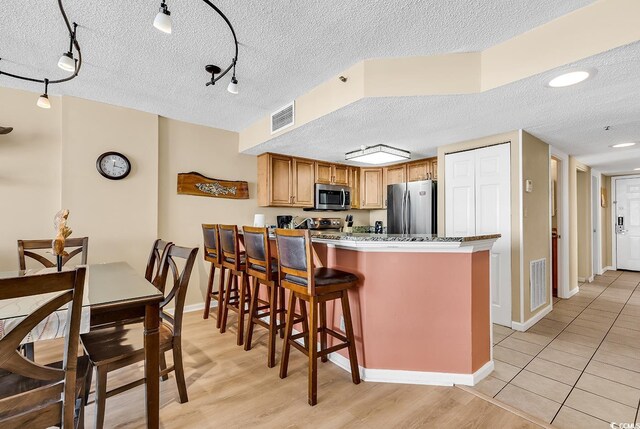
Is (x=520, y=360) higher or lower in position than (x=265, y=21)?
lower

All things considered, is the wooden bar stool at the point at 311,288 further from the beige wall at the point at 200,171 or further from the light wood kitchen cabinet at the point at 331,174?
the light wood kitchen cabinet at the point at 331,174

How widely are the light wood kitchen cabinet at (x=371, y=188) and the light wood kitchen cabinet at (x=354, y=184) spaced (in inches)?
2.6

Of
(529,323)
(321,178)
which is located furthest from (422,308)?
(321,178)

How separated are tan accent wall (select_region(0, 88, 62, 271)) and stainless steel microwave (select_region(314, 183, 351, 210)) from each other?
2.99 m

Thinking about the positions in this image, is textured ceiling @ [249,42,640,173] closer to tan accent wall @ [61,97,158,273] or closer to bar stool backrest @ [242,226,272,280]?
bar stool backrest @ [242,226,272,280]

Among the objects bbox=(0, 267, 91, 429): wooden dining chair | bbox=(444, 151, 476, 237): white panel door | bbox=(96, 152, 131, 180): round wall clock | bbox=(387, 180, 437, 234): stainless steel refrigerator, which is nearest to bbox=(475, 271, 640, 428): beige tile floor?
bbox=(444, 151, 476, 237): white panel door

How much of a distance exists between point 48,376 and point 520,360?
119 inches

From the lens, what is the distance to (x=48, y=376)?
103 centimetres

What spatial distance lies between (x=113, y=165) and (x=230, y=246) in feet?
5.23

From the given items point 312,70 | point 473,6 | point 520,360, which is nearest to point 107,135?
point 312,70

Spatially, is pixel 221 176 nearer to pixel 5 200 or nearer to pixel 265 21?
pixel 5 200

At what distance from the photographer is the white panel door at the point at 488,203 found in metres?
3.20

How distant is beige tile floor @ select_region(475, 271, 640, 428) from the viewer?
5.95ft

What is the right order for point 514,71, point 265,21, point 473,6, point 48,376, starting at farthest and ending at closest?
point 514,71, point 265,21, point 473,6, point 48,376
